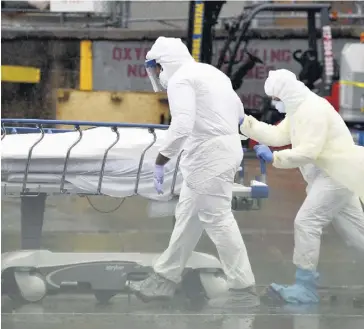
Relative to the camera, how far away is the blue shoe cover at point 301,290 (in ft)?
18.5

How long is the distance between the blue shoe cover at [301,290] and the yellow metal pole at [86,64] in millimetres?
9690

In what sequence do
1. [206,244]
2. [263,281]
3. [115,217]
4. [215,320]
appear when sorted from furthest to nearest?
[115,217] → [206,244] → [263,281] → [215,320]

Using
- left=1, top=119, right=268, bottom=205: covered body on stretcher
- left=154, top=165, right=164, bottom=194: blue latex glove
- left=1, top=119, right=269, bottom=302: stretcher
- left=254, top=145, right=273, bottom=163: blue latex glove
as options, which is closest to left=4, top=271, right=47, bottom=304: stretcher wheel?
left=1, top=119, right=269, bottom=302: stretcher

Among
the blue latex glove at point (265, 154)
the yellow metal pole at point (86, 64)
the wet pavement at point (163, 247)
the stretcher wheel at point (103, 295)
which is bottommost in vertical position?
the wet pavement at point (163, 247)

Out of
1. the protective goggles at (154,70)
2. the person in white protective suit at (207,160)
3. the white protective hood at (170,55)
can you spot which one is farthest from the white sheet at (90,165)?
the white protective hood at (170,55)

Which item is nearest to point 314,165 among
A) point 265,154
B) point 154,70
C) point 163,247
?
point 265,154

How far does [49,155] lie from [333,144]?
1.69 metres

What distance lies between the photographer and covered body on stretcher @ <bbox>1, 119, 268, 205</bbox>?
5.52m

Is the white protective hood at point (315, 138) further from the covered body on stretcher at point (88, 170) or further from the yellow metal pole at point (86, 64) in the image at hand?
the yellow metal pole at point (86, 64)

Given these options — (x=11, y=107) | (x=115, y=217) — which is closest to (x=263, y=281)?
(x=115, y=217)

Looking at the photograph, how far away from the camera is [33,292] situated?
18.2 ft

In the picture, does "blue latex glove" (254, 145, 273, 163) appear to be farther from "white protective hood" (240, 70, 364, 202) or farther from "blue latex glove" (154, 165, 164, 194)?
"blue latex glove" (154, 165, 164, 194)

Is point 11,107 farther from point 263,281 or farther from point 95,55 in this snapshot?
point 263,281

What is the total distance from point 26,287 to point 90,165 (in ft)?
2.67
